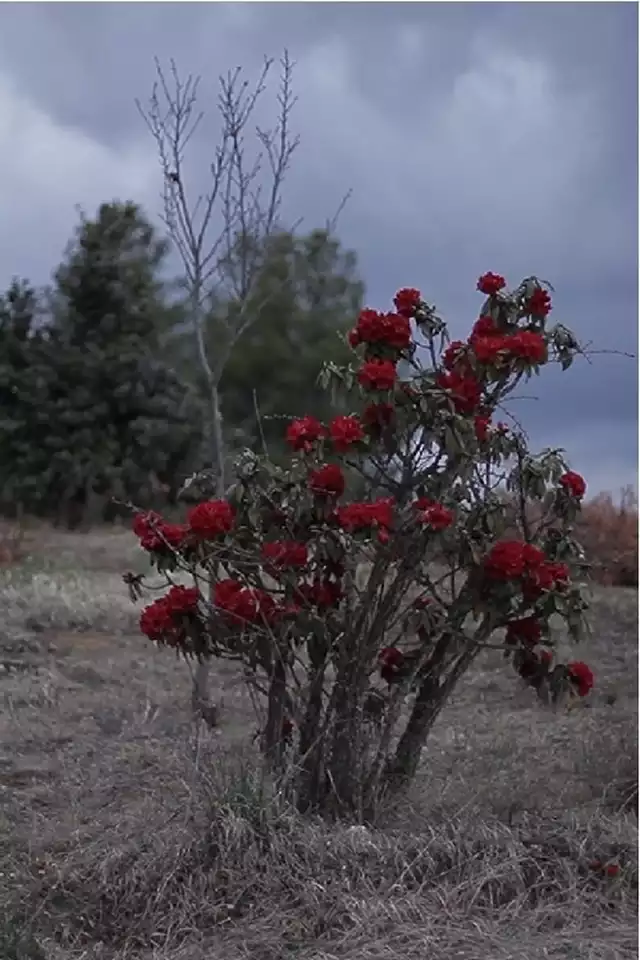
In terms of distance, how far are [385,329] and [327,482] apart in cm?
52

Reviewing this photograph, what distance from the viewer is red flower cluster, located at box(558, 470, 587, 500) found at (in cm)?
403

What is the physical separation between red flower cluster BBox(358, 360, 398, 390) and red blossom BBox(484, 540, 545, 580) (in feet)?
2.00

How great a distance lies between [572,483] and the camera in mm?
4035

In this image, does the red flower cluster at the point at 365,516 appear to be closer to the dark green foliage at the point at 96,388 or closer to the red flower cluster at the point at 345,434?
the red flower cluster at the point at 345,434

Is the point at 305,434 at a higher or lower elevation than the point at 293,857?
higher

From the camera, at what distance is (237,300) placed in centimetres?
616

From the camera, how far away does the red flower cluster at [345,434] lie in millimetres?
3732

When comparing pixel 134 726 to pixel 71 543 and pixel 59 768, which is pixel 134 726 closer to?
pixel 59 768

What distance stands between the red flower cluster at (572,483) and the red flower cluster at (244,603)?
3.42 ft

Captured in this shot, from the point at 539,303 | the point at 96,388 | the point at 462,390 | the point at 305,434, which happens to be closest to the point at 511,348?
the point at 462,390

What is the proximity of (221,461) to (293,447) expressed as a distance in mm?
1678

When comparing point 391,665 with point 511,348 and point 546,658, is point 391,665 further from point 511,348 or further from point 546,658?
point 511,348

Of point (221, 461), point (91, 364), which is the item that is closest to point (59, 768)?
point (221, 461)

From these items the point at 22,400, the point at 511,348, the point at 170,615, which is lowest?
the point at 170,615
